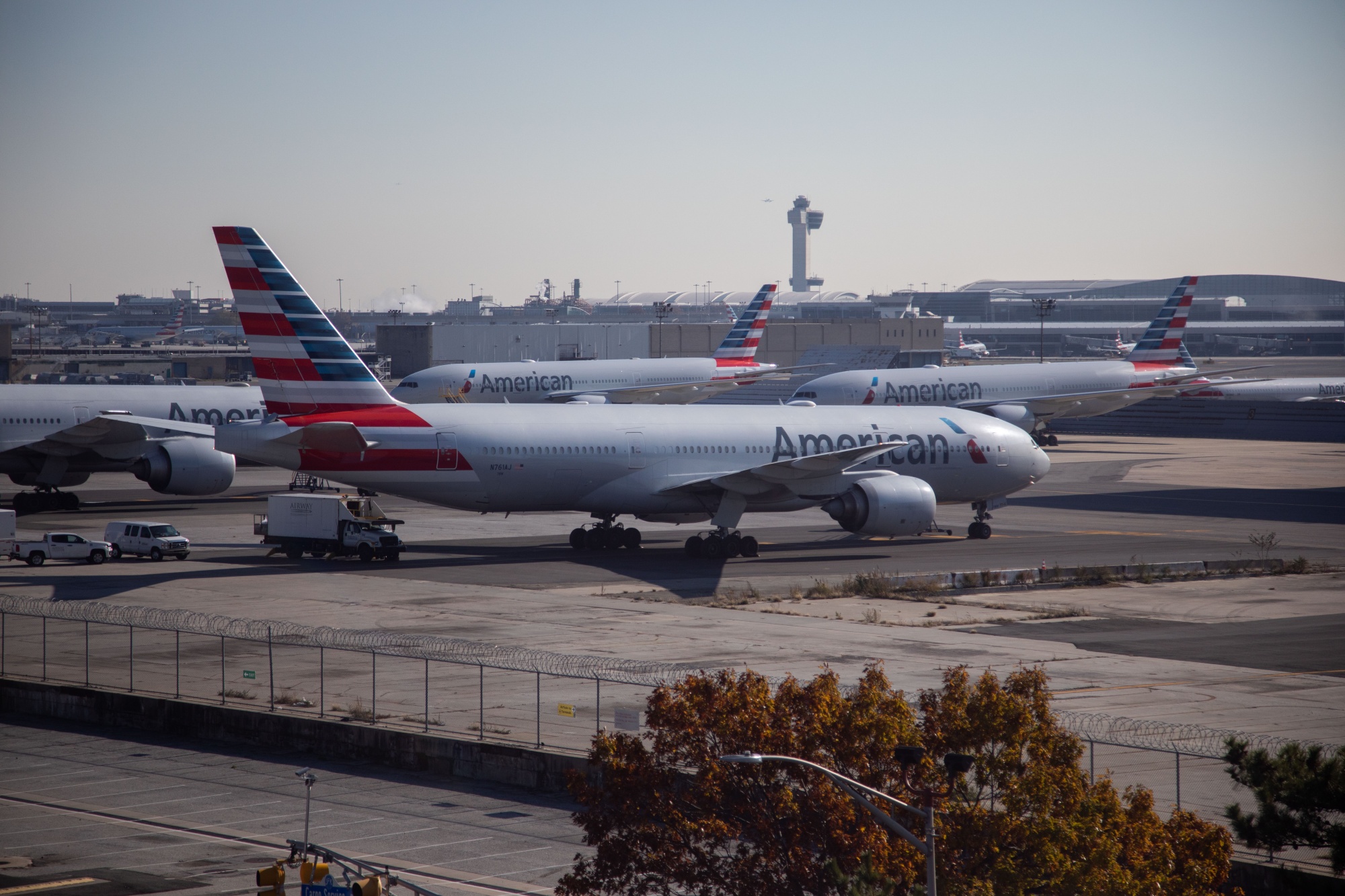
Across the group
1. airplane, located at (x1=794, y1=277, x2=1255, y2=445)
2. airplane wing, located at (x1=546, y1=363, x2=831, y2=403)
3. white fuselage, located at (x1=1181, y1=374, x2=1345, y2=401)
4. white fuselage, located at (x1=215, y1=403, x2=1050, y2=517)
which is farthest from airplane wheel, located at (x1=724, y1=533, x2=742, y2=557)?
white fuselage, located at (x1=1181, y1=374, x2=1345, y2=401)

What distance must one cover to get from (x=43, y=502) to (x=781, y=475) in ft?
102

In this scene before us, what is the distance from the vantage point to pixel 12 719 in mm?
26781

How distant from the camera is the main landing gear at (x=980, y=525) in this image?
165 feet

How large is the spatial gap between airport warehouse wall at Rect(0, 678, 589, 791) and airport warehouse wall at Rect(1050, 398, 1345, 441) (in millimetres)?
77561

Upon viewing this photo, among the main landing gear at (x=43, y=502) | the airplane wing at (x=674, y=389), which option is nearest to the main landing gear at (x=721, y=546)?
the main landing gear at (x=43, y=502)

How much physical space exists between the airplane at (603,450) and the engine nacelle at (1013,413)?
Answer: 30.7m

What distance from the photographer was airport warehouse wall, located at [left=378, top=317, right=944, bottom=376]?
155125 millimetres

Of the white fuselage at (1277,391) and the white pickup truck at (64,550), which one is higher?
the white fuselage at (1277,391)

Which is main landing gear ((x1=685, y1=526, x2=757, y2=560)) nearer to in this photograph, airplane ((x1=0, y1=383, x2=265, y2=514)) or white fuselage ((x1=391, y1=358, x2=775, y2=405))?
airplane ((x1=0, y1=383, x2=265, y2=514))

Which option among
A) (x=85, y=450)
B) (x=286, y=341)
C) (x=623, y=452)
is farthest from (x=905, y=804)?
(x=85, y=450)

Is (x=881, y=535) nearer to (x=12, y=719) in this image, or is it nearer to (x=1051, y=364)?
(x=12, y=719)

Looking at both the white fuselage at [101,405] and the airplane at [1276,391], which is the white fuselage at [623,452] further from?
the airplane at [1276,391]

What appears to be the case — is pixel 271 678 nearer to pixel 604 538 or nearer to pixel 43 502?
pixel 604 538

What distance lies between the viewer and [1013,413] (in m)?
81.5
